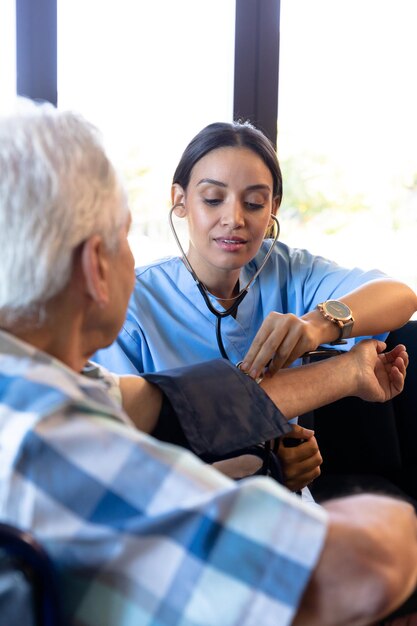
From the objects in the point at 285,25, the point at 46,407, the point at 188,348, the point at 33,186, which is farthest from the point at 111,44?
the point at 46,407

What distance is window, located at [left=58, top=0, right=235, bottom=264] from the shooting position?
2.29 meters

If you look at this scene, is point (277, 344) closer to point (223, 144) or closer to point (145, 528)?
point (223, 144)

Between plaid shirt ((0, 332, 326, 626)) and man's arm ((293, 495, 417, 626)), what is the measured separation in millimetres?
20

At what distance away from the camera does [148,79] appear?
2410 mm

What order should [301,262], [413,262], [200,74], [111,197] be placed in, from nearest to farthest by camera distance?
[111,197], [301,262], [200,74], [413,262]

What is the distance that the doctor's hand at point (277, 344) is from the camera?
139 cm

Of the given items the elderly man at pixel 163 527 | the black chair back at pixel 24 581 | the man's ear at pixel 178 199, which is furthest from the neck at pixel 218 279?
the black chair back at pixel 24 581

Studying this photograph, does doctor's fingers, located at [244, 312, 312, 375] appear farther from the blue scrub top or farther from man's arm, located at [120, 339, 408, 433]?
the blue scrub top

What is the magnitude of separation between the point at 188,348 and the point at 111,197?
949 mm

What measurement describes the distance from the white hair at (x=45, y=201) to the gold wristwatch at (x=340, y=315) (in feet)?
2.74

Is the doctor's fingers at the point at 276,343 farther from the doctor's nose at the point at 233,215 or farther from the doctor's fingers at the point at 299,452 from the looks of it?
the doctor's nose at the point at 233,215

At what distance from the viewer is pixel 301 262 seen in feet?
6.19

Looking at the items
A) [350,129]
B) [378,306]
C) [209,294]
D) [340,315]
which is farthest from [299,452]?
[350,129]

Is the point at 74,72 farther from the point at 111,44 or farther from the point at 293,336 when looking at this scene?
the point at 293,336
